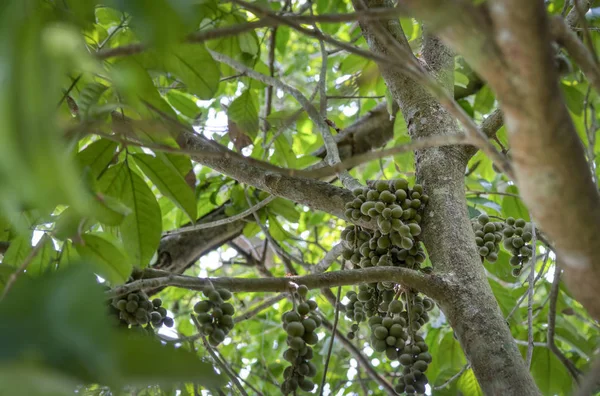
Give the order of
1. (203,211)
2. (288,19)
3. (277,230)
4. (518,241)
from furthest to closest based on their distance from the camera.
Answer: (203,211) → (277,230) → (518,241) → (288,19)

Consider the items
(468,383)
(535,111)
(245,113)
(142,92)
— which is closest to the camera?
(535,111)

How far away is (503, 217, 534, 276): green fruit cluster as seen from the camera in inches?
70.2

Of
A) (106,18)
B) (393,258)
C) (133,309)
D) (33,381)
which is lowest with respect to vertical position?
(33,381)

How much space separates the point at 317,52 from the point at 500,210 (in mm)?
2805

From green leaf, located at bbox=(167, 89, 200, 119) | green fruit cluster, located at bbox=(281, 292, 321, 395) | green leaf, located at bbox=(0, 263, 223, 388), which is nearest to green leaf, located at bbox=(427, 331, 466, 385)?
green fruit cluster, located at bbox=(281, 292, 321, 395)

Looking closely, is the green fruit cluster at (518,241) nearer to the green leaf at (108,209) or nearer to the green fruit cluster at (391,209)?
the green fruit cluster at (391,209)

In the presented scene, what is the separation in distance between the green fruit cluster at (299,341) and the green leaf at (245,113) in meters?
Result: 1.22

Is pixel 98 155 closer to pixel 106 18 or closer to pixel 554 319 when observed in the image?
pixel 106 18

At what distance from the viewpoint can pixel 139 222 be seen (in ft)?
5.16

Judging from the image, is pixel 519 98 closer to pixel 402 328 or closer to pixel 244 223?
pixel 402 328

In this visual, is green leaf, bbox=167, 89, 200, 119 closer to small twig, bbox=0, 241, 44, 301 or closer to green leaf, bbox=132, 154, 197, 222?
green leaf, bbox=132, 154, 197, 222

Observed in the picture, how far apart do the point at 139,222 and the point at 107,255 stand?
232 mm

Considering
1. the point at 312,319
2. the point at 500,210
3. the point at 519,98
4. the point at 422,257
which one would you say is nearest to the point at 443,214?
the point at 422,257

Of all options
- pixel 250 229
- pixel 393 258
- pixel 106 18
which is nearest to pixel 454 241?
pixel 393 258
